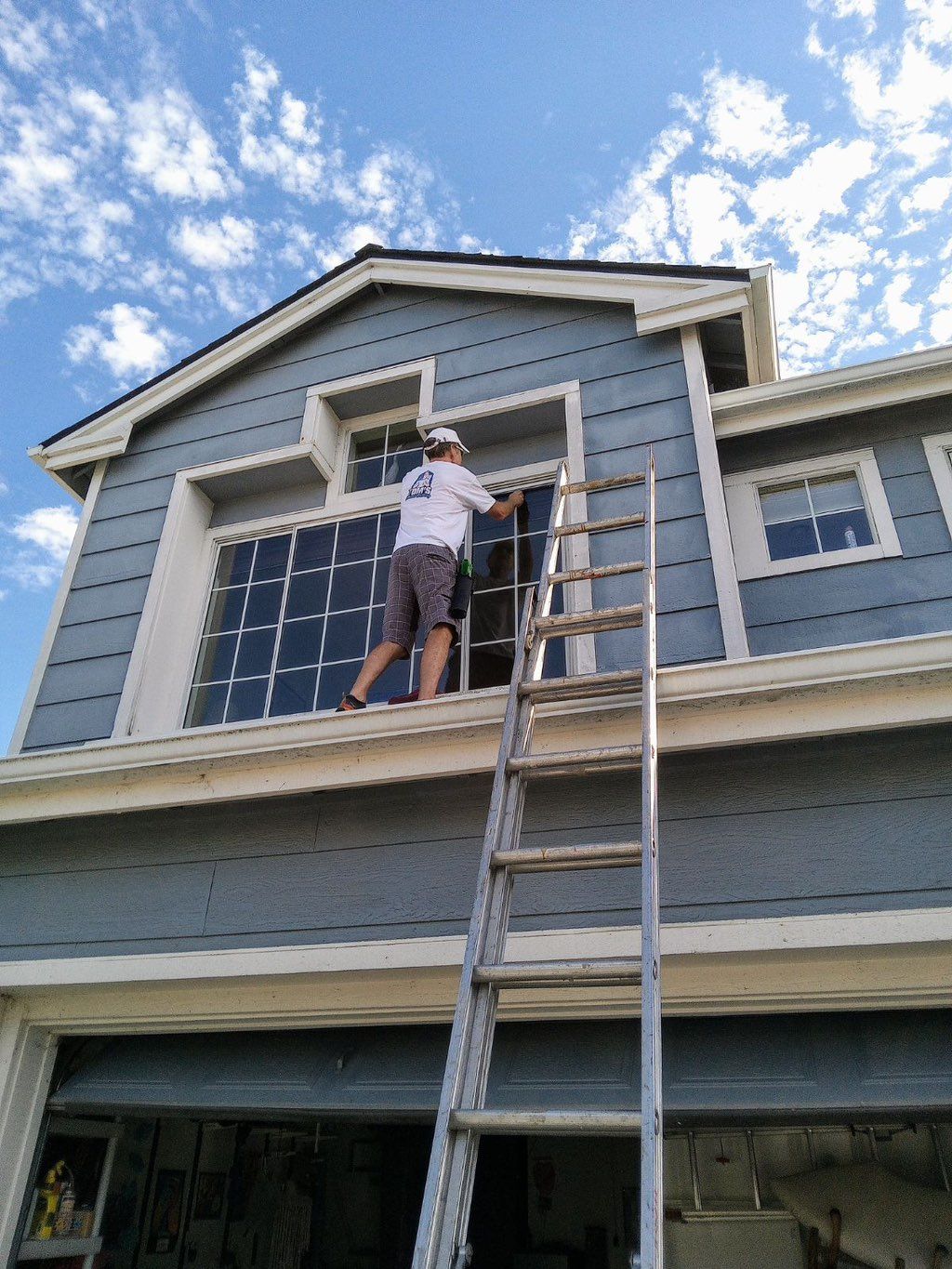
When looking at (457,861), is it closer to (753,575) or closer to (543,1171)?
(753,575)

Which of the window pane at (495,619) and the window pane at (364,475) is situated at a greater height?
the window pane at (364,475)

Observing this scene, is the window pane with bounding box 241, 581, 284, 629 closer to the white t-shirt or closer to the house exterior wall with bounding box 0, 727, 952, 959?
the white t-shirt

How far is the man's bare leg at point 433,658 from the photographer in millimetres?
3863

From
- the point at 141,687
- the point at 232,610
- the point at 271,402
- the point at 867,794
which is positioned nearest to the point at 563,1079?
the point at 867,794

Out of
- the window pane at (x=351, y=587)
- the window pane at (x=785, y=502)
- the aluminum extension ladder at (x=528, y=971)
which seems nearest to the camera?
the aluminum extension ladder at (x=528, y=971)

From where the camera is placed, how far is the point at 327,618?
518cm

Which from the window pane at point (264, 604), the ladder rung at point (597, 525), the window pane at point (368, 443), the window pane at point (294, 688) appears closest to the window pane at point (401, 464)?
the window pane at point (368, 443)

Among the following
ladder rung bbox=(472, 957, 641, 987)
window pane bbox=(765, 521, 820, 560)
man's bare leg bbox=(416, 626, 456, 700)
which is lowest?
ladder rung bbox=(472, 957, 641, 987)

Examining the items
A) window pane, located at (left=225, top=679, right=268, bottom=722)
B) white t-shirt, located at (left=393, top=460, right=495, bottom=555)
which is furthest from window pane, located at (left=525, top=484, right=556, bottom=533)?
window pane, located at (left=225, top=679, right=268, bottom=722)

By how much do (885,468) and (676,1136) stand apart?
4.07 meters

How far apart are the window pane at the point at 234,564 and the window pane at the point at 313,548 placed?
36cm

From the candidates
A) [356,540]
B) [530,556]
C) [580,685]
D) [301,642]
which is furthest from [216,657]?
[580,685]

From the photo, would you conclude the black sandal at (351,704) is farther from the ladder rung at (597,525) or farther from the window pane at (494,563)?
the window pane at (494,563)

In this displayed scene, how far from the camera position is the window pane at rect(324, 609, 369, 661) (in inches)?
200
